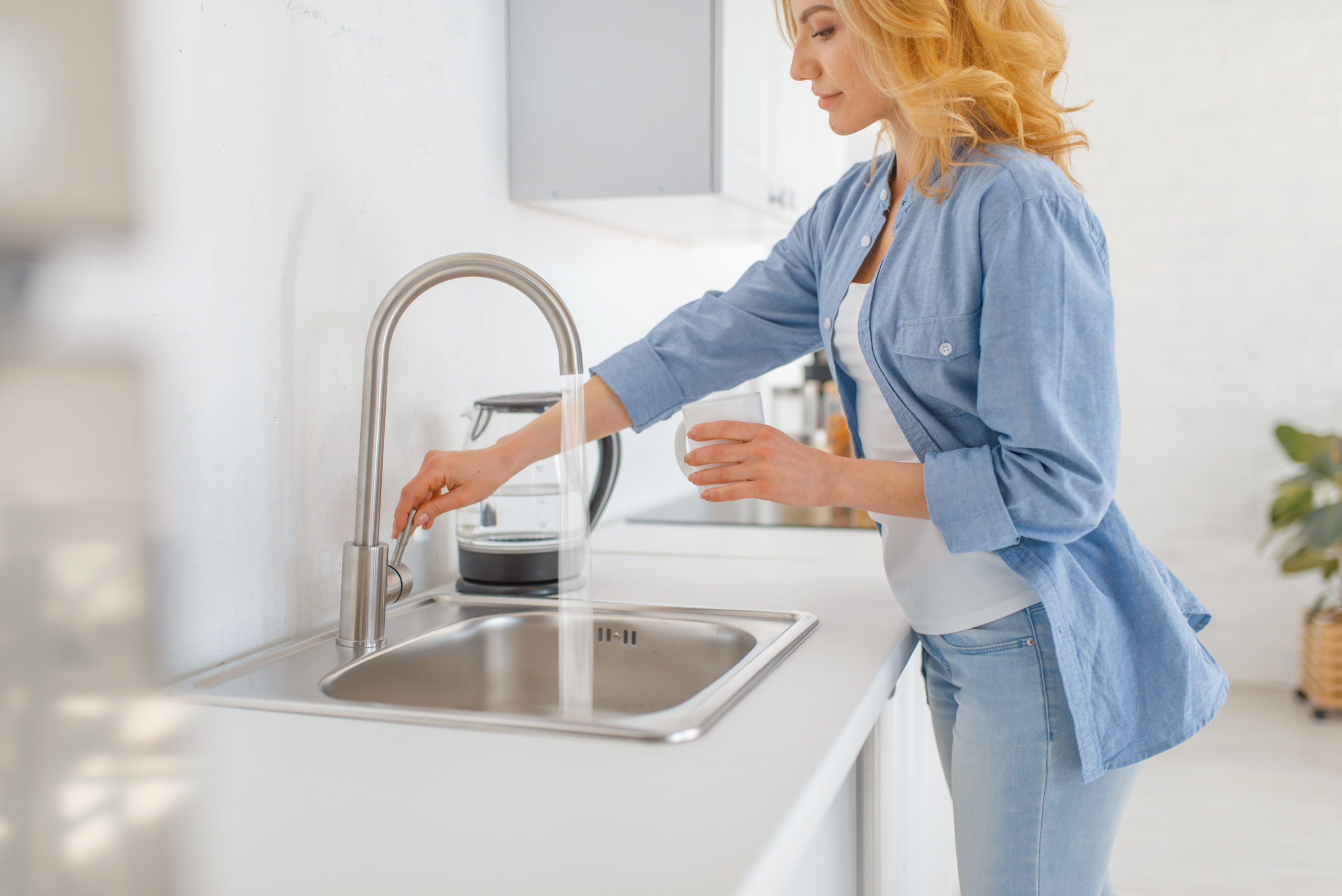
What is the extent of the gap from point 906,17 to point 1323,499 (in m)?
3.25

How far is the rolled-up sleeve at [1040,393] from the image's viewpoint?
81cm

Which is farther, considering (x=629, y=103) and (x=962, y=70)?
(x=629, y=103)

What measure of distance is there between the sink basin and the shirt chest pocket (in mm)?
295

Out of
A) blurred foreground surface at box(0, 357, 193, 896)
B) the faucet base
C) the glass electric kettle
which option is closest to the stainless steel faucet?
the faucet base

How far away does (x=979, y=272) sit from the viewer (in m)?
0.87

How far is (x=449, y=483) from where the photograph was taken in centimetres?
109

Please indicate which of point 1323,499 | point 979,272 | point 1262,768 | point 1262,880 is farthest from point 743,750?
point 1323,499

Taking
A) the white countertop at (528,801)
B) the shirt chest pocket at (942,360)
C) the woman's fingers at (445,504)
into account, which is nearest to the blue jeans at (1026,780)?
the white countertop at (528,801)

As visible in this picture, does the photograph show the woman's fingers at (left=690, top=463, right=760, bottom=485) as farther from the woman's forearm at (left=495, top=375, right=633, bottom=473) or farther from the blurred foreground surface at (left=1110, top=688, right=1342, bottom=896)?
the blurred foreground surface at (left=1110, top=688, right=1342, bottom=896)

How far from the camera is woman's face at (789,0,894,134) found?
3.12 ft

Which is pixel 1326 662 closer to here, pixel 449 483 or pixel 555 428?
pixel 555 428

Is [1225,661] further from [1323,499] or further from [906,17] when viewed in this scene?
[906,17]

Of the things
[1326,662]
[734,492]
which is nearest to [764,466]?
[734,492]

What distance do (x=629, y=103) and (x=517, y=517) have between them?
0.61 metres
